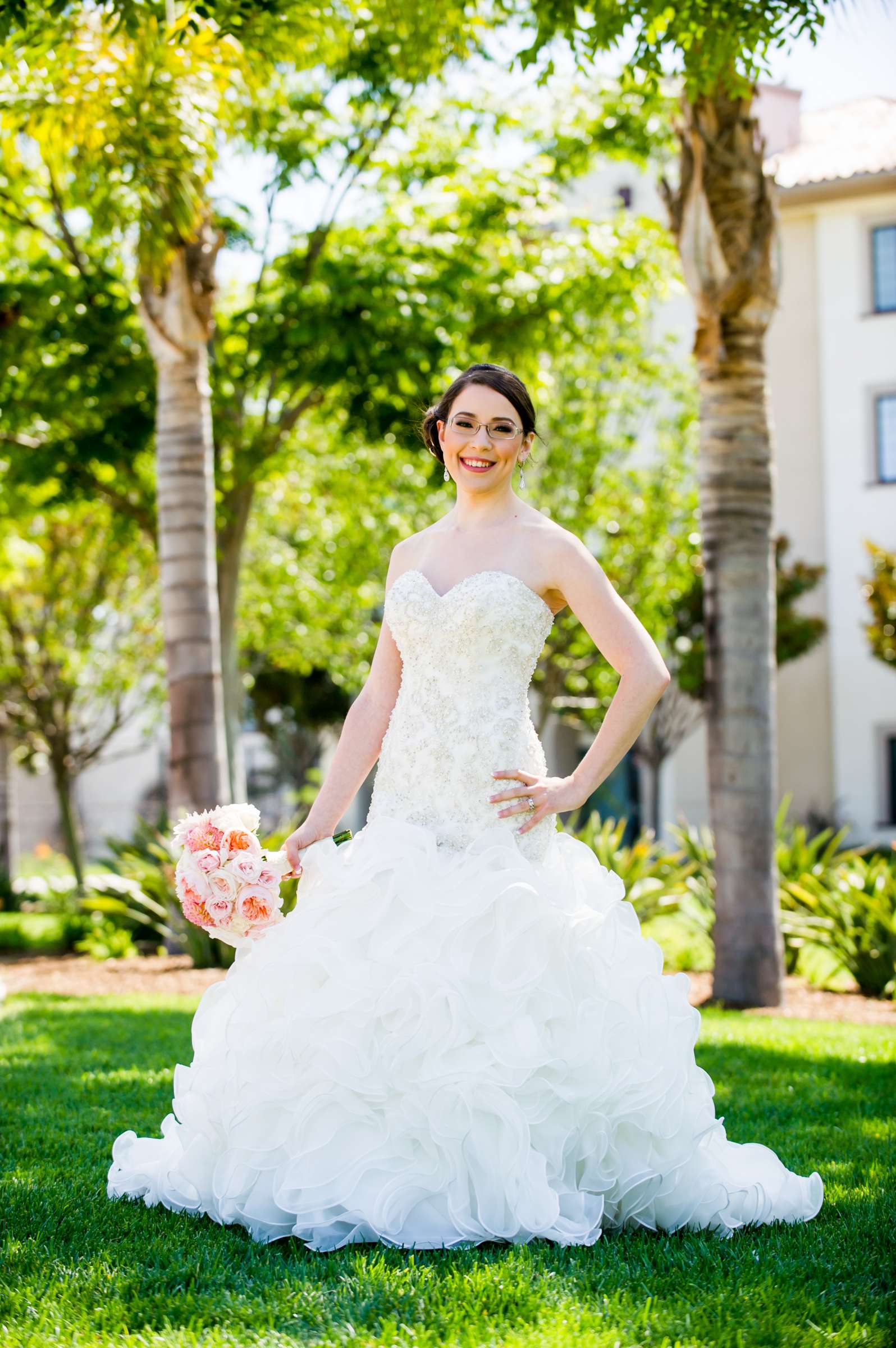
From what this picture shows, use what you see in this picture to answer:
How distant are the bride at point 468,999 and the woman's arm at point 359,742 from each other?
1 centimetres

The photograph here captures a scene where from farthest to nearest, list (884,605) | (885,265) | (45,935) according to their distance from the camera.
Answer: (885,265) → (884,605) → (45,935)

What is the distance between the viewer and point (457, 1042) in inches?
135

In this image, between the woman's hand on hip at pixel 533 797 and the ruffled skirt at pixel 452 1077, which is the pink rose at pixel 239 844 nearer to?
the ruffled skirt at pixel 452 1077

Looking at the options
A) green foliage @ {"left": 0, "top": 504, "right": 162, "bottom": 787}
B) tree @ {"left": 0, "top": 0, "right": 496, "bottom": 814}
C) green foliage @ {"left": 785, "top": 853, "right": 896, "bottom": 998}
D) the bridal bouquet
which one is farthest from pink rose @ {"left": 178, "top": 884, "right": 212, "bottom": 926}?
green foliage @ {"left": 0, "top": 504, "right": 162, "bottom": 787}

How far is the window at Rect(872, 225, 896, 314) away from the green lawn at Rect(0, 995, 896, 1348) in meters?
19.5

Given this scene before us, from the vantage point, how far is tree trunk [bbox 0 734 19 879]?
18234mm

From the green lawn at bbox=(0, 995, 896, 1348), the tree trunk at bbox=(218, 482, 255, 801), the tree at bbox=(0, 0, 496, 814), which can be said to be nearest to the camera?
the green lawn at bbox=(0, 995, 896, 1348)

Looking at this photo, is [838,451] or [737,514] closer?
[737,514]

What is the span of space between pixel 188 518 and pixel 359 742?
5767 mm

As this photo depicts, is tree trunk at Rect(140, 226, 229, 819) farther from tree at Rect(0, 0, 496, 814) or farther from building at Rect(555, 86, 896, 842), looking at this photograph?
building at Rect(555, 86, 896, 842)

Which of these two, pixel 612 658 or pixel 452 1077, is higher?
pixel 612 658

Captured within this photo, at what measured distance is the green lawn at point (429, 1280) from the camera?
283 cm

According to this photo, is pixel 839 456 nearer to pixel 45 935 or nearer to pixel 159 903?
pixel 159 903

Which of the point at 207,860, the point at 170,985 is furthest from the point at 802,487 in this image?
the point at 207,860
